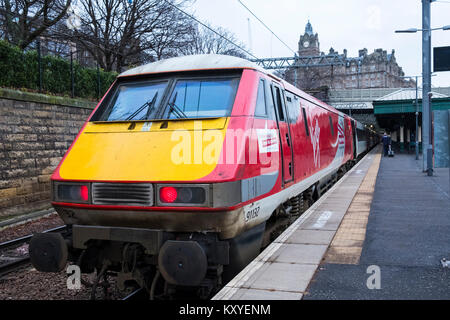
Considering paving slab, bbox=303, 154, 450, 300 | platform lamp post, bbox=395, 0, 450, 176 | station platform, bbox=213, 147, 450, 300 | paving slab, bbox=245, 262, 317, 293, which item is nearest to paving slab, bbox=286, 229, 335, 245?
station platform, bbox=213, 147, 450, 300

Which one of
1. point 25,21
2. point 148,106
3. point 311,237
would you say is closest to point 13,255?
point 148,106

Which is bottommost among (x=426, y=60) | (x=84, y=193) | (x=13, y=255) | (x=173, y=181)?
(x=13, y=255)

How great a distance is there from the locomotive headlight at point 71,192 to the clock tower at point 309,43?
147950 millimetres

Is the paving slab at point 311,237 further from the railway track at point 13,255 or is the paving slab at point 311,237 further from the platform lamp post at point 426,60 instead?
the platform lamp post at point 426,60

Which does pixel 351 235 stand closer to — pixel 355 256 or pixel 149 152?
pixel 355 256

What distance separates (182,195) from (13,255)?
560 centimetres

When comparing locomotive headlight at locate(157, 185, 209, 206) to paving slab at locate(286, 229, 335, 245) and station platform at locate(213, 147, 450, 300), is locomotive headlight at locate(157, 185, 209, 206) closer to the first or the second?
station platform at locate(213, 147, 450, 300)

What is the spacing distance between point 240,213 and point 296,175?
8.70 ft

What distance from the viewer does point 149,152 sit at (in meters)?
4.62

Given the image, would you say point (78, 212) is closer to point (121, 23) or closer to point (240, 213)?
point (240, 213)

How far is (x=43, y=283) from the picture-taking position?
22.3 feet

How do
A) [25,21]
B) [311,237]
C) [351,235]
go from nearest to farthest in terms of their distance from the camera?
[311,237]
[351,235]
[25,21]

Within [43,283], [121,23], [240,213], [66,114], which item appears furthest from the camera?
[121,23]
